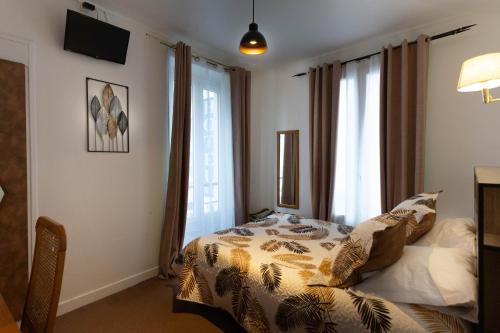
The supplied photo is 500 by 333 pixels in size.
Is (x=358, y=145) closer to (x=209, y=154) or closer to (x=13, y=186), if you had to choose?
(x=209, y=154)

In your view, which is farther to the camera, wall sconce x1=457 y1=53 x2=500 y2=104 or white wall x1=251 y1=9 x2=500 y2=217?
white wall x1=251 y1=9 x2=500 y2=217

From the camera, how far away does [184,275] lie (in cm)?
218

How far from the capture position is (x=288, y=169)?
3.83 m

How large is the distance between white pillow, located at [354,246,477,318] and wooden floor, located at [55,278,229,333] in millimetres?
1313

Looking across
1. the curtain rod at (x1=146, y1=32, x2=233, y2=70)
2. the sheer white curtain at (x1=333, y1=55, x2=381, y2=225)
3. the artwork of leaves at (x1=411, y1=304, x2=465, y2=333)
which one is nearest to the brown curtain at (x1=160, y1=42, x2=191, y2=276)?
the curtain rod at (x1=146, y1=32, x2=233, y2=70)

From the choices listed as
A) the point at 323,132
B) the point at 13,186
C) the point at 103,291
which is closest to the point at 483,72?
the point at 323,132

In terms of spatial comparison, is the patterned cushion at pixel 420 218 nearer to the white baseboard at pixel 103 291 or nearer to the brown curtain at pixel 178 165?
the brown curtain at pixel 178 165

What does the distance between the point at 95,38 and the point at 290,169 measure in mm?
2719

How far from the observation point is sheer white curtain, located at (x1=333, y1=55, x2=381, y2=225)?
2951mm

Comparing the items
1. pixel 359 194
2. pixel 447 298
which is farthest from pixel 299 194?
pixel 447 298

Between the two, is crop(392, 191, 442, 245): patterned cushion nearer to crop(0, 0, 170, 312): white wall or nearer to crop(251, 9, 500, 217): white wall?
crop(251, 9, 500, 217): white wall

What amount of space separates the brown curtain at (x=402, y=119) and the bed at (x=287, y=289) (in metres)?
0.79

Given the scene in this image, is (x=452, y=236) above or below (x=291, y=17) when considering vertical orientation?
below

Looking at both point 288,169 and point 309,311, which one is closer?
point 309,311
